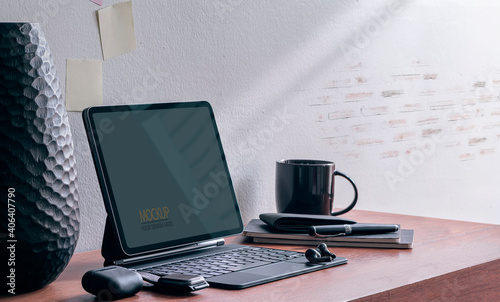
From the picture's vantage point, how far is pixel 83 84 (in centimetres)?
110

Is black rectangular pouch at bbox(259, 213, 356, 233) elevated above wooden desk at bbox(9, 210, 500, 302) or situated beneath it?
elevated above

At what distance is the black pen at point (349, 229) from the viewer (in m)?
1.12

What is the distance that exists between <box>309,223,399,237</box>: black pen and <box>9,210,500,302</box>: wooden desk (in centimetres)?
4

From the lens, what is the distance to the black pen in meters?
1.12

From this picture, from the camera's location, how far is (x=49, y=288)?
33.2 inches

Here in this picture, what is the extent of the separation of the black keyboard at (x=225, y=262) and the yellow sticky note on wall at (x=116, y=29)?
1.48 feet

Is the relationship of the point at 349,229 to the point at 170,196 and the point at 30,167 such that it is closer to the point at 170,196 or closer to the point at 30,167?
the point at 170,196

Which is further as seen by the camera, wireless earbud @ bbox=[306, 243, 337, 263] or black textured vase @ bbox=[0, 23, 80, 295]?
wireless earbud @ bbox=[306, 243, 337, 263]

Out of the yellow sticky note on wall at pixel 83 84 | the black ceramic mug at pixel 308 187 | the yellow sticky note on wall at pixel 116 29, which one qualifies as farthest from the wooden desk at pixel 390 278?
the yellow sticky note on wall at pixel 116 29

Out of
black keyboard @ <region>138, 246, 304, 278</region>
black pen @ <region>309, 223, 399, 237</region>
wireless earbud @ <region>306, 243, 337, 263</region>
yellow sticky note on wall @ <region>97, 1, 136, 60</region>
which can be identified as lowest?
black keyboard @ <region>138, 246, 304, 278</region>

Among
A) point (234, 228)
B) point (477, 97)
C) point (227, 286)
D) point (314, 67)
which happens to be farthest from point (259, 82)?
point (477, 97)

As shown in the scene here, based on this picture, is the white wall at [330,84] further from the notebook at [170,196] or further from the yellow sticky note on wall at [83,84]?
the notebook at [170,196]

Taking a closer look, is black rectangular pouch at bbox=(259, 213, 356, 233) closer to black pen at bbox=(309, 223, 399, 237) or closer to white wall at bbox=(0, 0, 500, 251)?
black pen at bbox=(309, 223, 399, 237)

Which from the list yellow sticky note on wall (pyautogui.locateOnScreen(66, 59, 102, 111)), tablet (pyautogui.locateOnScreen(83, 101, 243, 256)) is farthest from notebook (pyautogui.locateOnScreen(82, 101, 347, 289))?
yellow sticky note on wall (pyautogui.locateOnScreen(66, 59, 102, 111))
